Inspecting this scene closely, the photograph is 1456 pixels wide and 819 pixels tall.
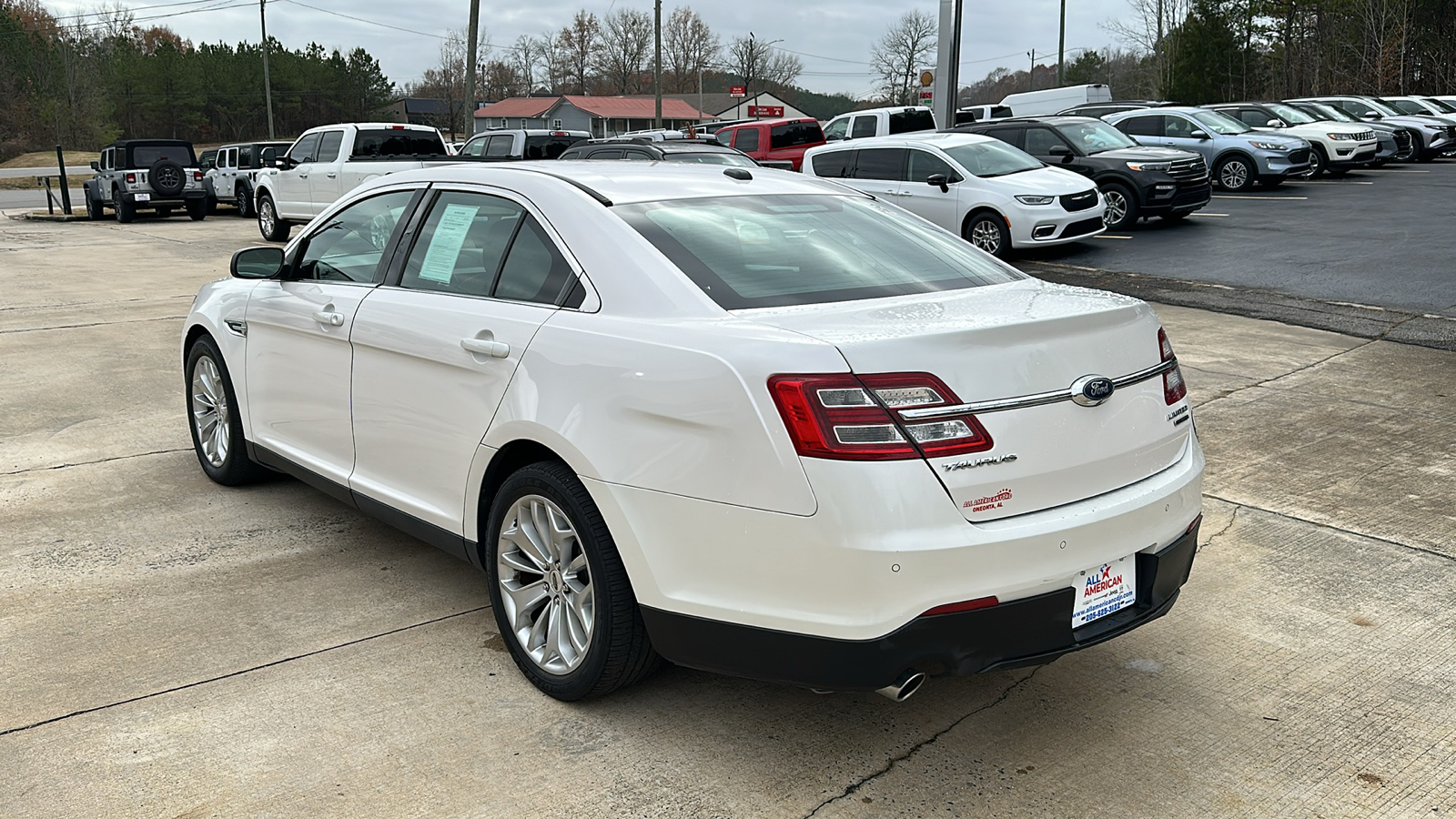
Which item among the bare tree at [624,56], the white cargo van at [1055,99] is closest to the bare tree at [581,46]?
the bare tree at [624,56]

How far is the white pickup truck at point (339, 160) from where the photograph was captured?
17703 millimetres

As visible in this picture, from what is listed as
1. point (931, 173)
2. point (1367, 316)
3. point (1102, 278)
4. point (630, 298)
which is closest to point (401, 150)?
point (931, 173)

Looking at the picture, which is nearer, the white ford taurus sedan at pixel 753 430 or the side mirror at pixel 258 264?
the white ford taurus sedan at pixel 753 430

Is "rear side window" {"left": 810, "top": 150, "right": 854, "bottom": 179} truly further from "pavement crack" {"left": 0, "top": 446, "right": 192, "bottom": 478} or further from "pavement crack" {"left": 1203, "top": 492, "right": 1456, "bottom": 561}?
"pavement crack" {"left": 1203, "top": 492, "right": 1456, "bottom": 561}

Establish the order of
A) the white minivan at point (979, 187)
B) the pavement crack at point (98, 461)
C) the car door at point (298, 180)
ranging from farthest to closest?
1. the car door at point (298, 180)
2. the white minivan at point (979, 187)
3. the pavement crack at point (98, 461)

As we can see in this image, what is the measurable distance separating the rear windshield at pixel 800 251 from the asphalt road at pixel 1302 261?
708 cm

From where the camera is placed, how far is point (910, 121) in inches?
930

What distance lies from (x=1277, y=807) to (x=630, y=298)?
2.12 meters

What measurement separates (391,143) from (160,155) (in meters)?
9.26

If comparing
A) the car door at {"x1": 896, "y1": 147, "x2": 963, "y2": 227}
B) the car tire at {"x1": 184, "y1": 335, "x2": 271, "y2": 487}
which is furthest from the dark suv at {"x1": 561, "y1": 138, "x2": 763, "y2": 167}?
the car tire at {"x1": 184, "y1": 335, "x2": 271, "y2": 487}

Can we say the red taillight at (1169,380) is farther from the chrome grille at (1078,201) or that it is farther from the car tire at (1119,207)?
the car tire at (1119,207)

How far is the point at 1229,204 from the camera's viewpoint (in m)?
20.0

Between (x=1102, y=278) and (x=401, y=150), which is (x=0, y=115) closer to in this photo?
(x=401, y=150)

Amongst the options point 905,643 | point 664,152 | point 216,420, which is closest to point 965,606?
point 905,643
